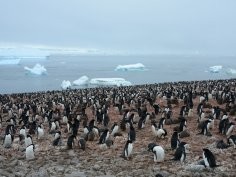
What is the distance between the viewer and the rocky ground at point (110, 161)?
7473 mm

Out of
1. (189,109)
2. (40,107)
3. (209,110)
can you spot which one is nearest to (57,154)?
(189,109)

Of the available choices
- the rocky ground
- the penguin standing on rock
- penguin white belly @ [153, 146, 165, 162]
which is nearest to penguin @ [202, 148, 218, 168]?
the rocky ground

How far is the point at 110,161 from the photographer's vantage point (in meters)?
8.28

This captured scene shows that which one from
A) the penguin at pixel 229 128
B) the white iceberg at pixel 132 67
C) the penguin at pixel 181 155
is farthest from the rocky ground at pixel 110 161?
the white iceberg at pixel 132 67

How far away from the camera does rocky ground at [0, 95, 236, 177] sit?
7.47 m

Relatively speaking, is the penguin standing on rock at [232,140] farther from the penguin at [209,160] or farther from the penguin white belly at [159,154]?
the penguin white belly at [159,154]

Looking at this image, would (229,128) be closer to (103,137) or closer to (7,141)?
(103,137)

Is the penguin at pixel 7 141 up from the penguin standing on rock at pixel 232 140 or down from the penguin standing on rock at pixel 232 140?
down

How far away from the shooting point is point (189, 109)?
13398mm

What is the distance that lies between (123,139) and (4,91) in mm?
31337

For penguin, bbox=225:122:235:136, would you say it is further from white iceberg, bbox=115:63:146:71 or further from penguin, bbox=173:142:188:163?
white iceberg, bbox=115:63:146:71

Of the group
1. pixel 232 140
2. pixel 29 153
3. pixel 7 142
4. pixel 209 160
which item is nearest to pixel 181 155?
pixel 209 160

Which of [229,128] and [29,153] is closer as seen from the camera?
[29,153]

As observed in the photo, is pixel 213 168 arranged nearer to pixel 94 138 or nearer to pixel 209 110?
pixel 94 138
